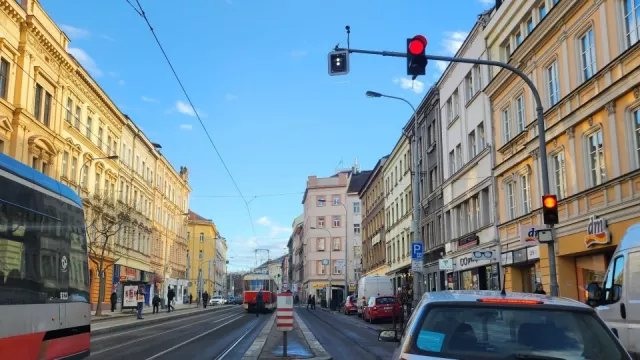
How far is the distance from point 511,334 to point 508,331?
45 millimetres

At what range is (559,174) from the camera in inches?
813

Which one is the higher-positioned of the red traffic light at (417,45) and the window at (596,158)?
the red traffic light at (417,45)

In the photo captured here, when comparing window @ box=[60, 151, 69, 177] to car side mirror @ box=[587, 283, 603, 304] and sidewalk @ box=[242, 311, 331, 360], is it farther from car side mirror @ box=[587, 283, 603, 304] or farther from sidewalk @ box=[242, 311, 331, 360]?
car side mirror @ box=[587, 283, 603, 304]

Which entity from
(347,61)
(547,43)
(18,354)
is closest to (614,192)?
(547,43)

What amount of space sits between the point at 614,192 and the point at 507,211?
8992 mm

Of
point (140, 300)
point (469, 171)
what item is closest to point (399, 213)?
point (469, 171)

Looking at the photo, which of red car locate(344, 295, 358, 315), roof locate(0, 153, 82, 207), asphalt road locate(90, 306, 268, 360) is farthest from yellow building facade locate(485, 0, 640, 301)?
red car locate(344, 295, 358, 315)

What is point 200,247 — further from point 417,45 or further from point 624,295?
point 624,295

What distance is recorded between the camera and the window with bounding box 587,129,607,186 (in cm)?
1761

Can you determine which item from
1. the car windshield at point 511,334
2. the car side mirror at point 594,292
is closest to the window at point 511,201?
the car side mirror at point 594,292

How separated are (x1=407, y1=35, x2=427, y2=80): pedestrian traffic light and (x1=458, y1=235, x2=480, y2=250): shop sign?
60.0ft

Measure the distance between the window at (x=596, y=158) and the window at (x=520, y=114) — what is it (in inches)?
214

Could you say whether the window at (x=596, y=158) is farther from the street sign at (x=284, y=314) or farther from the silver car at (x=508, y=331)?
the silver car at (x=508, y=331)

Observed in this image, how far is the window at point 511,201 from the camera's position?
2473 centimetres
